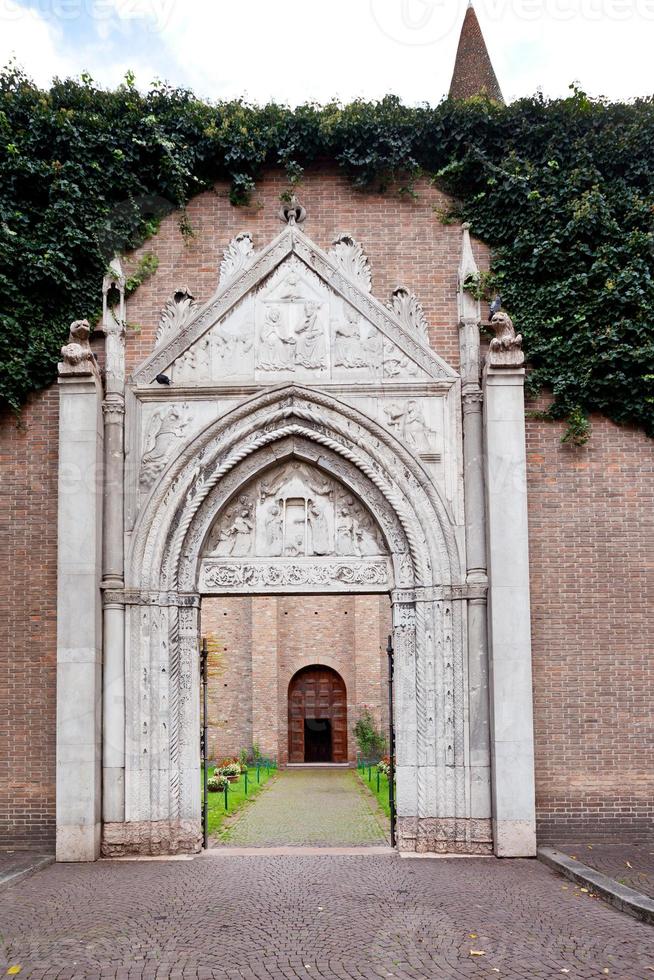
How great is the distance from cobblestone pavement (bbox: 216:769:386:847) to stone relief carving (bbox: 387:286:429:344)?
657 cm

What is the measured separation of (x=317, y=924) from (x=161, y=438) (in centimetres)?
575

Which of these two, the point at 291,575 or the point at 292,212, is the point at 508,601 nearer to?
the point at 291,575

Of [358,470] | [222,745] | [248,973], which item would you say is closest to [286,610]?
[222,745]

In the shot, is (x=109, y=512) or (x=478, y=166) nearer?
(x=109, y=512)

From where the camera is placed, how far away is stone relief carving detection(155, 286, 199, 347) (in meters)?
11.5

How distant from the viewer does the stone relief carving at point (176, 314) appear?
11.5m

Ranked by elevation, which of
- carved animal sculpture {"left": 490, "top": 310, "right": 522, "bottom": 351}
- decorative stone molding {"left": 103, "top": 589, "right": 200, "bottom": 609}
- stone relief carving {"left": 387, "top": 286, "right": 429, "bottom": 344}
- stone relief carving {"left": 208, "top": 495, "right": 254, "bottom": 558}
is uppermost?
stone relief carving {"left": 387, "top": 286, "right": 429, "bottom": 344}

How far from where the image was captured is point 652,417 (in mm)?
11383

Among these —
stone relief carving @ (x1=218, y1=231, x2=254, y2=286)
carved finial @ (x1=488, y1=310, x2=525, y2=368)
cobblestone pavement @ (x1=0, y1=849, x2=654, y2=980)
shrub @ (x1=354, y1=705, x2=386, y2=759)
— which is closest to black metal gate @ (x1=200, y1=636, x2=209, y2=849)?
cobblestone pavement @ (x1=0, y1=849, x2=654, y2=980)

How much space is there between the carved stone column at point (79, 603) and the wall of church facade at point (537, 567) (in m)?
0.57

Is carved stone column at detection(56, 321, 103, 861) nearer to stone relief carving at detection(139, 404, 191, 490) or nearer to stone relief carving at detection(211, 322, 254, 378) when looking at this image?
stone relief carving at detection(139, 404, 191, 490)

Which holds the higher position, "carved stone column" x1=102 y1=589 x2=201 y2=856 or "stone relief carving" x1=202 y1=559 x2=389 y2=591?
"stone relief carving" x1=202 y1=559 x2=389 y2=591

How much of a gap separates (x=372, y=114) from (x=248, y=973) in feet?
31.9

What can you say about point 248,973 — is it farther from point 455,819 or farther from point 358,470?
point 358,470
